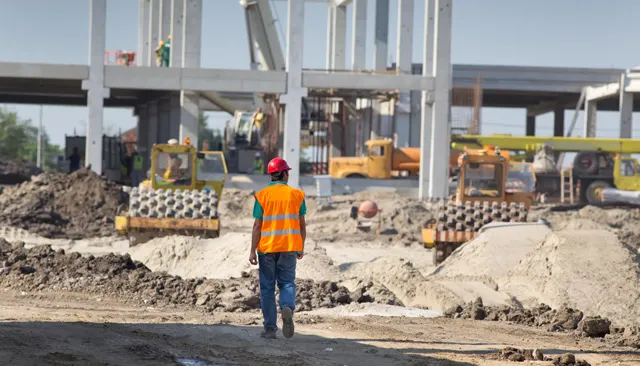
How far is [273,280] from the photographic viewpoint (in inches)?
374

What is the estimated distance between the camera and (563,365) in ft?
27.9

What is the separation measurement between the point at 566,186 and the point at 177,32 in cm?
1766

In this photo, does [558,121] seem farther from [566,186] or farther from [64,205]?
[64,205]

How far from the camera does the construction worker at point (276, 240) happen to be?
938cm

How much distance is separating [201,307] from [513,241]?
25.1ft

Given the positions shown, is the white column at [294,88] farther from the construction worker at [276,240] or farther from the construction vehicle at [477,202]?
the construction worker at [276,240]

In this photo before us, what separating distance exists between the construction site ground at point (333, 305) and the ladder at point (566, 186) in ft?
66.0

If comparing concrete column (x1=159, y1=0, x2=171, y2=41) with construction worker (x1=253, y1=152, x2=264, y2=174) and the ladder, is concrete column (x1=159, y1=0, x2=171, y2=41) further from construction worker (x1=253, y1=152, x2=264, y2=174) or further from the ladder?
the ladder

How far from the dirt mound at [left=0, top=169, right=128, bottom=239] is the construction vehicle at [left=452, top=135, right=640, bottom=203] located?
17.1 m

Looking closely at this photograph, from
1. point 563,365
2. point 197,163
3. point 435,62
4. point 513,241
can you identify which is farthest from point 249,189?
point 563,365

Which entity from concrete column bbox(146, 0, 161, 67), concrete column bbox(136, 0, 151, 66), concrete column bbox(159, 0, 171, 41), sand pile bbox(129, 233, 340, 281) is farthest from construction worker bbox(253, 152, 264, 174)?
sand pile bbox(129, 233, 340, 281)

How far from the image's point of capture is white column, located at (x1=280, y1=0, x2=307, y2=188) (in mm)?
39688

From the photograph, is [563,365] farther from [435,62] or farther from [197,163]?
[435,62]

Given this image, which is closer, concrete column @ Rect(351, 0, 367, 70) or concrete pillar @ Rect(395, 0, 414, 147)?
concrete pillar @ Rect(395, 0, 414, 147)
